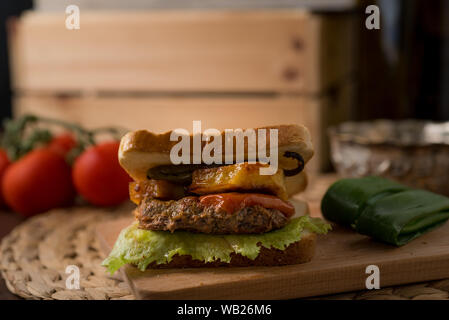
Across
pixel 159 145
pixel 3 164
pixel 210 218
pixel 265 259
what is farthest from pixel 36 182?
pixel 265 259

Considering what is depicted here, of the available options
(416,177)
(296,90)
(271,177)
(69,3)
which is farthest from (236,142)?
(69,3)

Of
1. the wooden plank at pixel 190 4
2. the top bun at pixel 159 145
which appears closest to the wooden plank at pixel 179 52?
the wooden plank at pixel 190 4

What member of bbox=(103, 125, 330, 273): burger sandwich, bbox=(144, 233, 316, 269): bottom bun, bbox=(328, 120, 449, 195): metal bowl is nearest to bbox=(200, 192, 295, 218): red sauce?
bbox=(103, 125, 330, 273): burger sandwich

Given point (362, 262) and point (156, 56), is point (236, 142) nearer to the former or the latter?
point (362, 262)

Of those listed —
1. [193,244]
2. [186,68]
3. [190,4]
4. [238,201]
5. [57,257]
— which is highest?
[190,4]

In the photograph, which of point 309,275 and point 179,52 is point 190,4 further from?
point 309,275

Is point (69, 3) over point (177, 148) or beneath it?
over

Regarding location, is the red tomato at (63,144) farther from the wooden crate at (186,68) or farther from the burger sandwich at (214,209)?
the burger sandwich at (214,209)
